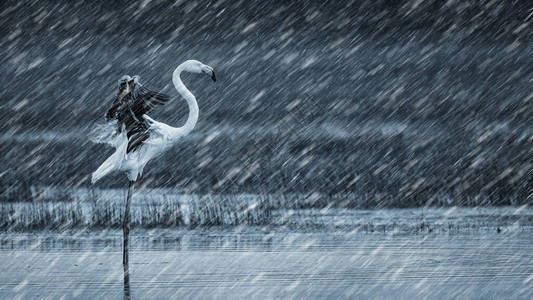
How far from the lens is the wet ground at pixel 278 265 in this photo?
7164 mm

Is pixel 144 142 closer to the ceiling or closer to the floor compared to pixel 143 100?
closer to the floor

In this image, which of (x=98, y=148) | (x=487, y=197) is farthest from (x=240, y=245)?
(x=98, y=148)

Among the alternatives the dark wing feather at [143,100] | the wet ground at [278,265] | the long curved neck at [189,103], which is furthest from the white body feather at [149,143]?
the wet ground at [278,265]

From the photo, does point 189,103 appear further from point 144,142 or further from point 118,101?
point 118,101

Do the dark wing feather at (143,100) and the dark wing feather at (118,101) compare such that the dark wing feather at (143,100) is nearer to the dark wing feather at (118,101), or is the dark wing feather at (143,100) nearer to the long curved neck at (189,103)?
the dark wing feather at (118,101)

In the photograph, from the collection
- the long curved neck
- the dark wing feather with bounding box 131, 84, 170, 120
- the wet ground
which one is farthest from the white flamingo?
Answer: the wet ground

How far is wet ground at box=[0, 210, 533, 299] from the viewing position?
7.16m

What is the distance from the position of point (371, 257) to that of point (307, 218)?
599 cm

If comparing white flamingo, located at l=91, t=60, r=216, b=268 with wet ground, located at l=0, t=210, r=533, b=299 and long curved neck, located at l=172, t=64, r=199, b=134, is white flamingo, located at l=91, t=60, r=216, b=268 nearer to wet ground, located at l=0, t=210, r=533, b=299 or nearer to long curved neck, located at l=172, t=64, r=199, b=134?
long curved neck, located at l=172, t=64, r=199, b=134

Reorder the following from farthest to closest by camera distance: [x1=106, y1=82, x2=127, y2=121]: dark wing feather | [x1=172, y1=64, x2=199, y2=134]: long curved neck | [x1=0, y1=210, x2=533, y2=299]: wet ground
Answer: [x1=172, y1=64, x2=199, y2=134]: long curved neck → [x1=106, y1=82, x2=127, y2=121]: dark wing feather → [x1=0, y1=210, x2=533, y2=299]: wet ground

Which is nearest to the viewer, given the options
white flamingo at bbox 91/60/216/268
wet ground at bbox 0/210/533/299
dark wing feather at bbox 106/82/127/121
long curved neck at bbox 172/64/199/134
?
wet ground at bbox 0/210/533/299

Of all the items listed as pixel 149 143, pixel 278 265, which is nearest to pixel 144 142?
pixel 149 143

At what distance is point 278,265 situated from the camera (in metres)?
8.78

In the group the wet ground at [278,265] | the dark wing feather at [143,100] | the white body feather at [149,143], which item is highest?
the dark wing feather at [143,100]
